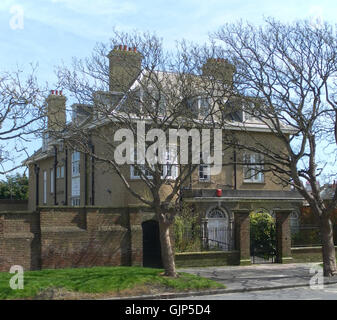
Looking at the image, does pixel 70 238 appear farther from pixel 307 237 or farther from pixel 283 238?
pixel 307 237

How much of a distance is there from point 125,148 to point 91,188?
472 inches

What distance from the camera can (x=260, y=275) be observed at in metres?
19.2

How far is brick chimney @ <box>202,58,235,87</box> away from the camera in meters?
17.6

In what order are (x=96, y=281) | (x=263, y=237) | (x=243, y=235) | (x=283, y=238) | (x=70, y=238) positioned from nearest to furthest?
(x=96, y=281), (x=70, y=238), (x=243, y=235), (x=283, y=238), (x=263, y=237)

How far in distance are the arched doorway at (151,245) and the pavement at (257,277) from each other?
1.28 metres

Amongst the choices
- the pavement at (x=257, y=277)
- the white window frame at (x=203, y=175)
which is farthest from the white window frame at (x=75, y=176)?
the pavement at (x=257, y=277)

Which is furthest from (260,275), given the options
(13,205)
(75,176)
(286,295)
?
(13,205)

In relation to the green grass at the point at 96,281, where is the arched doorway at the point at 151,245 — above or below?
above

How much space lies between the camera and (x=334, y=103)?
19031 millimetres

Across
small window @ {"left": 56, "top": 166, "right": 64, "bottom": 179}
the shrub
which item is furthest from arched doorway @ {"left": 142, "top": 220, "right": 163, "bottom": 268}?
small window @ {"left": 56, "top": 166, "right": 64, "bottom": 179}

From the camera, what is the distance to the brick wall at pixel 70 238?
1844cm

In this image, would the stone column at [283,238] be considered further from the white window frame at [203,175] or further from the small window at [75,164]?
the small window at [75,164]

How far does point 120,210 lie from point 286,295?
7891 millimetres
